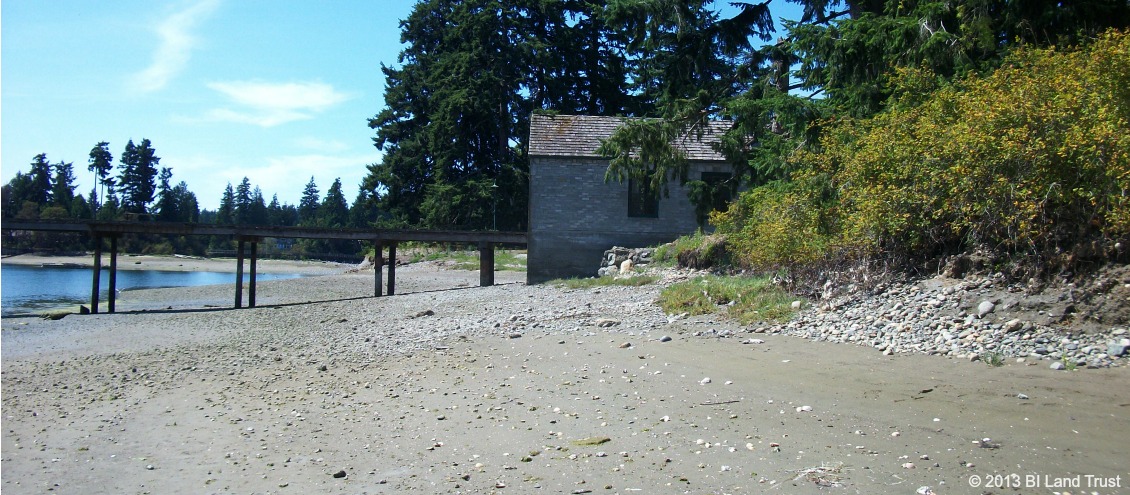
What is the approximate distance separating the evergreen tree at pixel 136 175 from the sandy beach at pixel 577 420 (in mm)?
75445

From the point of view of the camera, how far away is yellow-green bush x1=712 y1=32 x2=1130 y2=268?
368 inches

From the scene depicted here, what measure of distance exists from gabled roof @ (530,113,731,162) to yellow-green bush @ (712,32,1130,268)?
1360 centimetres

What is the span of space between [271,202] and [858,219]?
11508cm

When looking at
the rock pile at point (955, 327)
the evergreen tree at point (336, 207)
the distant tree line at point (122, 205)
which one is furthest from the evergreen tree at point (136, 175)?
the rock pile at point (955, 327)

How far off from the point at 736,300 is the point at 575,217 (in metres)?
14.0

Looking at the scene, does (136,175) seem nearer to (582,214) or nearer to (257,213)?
(257,213)

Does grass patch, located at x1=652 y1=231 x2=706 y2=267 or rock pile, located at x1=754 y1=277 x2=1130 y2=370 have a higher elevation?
grass patch, located at x1=652 y1=231 x2=706 y2=267

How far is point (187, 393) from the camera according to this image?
10.6 metres

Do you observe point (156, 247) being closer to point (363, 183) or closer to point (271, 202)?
point (271, 202)

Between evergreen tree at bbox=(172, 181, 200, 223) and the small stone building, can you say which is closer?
the small stone building

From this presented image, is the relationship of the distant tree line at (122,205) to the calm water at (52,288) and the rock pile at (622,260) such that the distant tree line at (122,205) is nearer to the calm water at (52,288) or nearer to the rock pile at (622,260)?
the calm water at (52,288)

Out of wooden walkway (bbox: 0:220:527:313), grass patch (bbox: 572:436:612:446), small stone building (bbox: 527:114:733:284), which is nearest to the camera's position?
grass patch (bbox: 572:436:612:446)

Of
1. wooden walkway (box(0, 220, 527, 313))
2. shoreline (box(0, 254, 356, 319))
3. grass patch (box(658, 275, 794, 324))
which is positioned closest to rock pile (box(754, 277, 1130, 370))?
grass patch (box(658, 275, 794, 324))

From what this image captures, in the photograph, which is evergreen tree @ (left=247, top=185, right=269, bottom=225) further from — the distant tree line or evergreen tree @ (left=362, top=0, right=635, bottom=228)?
evergreen tree @ (left=362, top=0, right=635, bottom=228)
